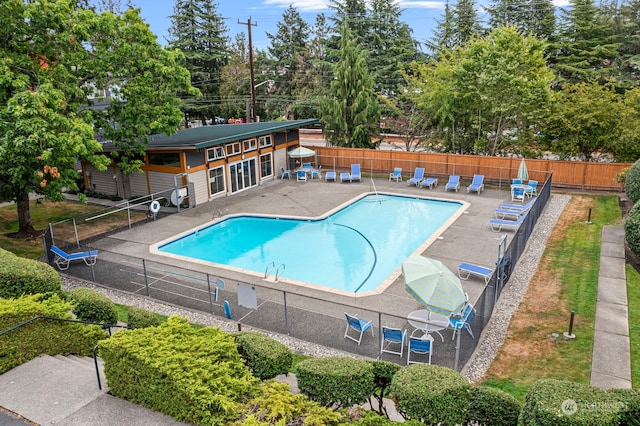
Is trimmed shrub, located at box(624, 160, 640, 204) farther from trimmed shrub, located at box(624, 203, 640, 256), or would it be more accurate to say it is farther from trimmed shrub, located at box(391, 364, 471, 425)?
trimmed shrub, located at box(391, 364, 471, 425)

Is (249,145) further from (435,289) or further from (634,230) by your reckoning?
(634,230)

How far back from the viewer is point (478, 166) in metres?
27.3

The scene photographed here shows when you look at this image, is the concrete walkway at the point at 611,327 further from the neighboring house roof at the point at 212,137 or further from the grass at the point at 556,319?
the neighboring house roof at the point at 212,137

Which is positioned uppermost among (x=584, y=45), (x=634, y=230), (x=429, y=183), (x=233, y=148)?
(x=584, y=45)

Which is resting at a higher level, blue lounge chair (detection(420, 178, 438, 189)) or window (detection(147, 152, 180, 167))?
window (detection(147, 152, 180, 167))

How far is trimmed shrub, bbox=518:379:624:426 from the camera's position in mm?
5484

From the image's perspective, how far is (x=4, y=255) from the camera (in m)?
11.8

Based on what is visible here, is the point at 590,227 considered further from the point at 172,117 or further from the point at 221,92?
the point at 221,92

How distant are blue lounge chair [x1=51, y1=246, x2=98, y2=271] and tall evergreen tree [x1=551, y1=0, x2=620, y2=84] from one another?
126ft

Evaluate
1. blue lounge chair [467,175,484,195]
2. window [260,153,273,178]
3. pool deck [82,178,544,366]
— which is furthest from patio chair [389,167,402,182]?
window [260,153,273,178]

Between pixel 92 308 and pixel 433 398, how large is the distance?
7.68 meters

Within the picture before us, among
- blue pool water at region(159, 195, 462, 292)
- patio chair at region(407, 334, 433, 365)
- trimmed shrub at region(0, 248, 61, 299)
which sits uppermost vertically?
trimmed shrub at region(0, 248, 61, 299)

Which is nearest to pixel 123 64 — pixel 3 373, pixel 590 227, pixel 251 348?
pixel 3 373

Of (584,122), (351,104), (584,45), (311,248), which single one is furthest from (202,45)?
(584,122)
